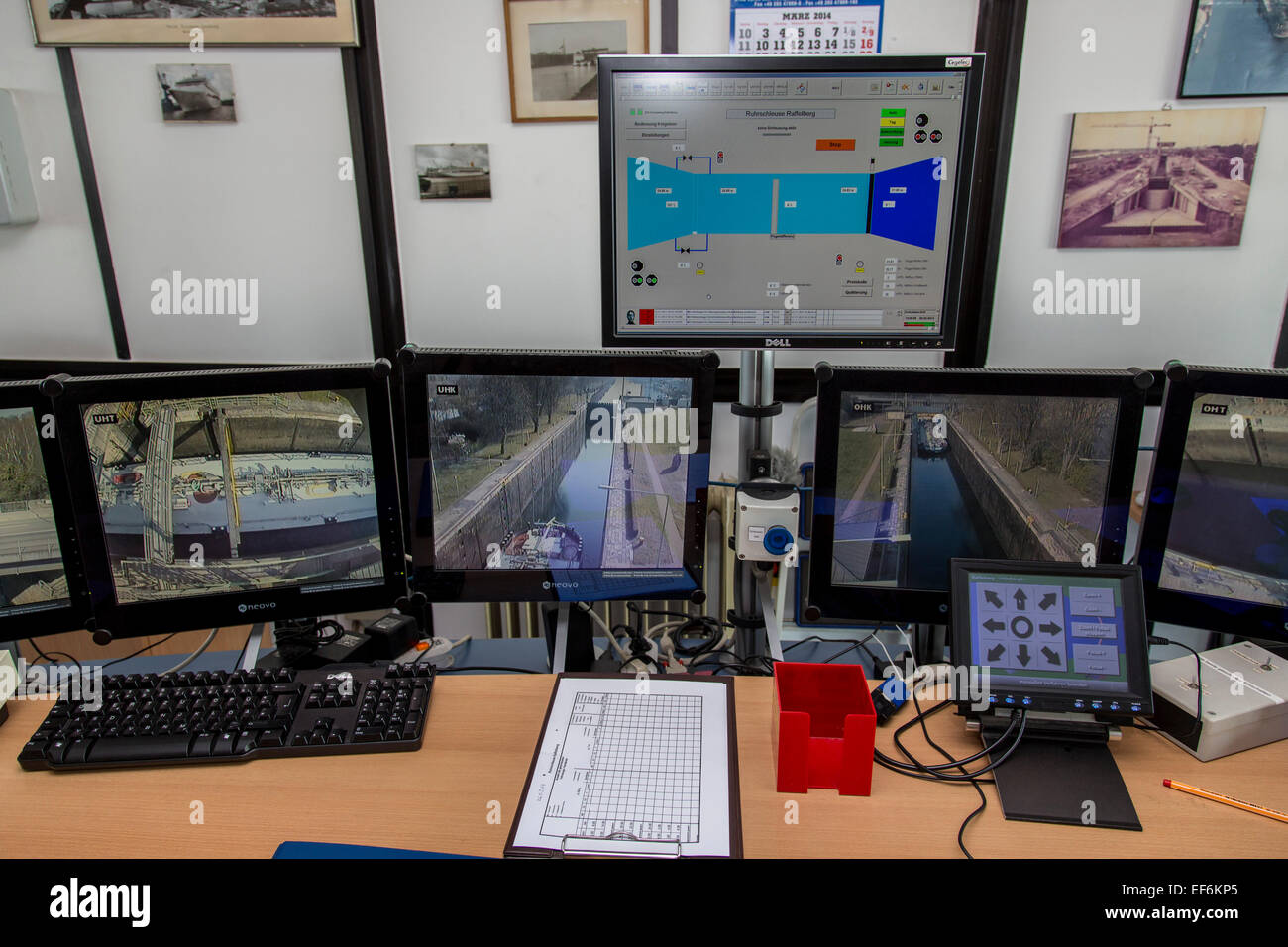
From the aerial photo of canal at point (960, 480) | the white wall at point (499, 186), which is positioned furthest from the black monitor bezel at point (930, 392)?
the white wall at point (499, 186)

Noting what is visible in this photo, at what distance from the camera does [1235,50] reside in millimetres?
1765

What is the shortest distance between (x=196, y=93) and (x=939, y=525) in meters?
2.13

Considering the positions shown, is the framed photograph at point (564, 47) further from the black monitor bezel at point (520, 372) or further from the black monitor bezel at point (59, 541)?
the black monitor bezel at point (59, 541)

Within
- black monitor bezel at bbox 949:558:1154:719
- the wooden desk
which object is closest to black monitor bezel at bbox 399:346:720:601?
the wooden desk

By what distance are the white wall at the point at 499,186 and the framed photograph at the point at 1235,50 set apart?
52cm

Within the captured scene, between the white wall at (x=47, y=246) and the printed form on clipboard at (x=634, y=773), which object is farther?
the white wall at (x=47, y=246)

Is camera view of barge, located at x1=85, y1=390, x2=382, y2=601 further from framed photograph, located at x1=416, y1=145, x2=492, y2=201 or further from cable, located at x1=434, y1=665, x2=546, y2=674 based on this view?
framed photograph, located at x1=416, y1=145, x2=492, y2=201

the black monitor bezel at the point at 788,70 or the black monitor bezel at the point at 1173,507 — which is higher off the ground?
the black monitor bezel at the point at 788,70

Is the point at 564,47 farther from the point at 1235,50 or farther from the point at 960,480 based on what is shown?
the point at 1235,50

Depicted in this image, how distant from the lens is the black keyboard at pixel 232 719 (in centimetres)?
109

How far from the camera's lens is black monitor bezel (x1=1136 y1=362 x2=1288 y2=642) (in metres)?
1.08

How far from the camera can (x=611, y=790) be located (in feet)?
3.32

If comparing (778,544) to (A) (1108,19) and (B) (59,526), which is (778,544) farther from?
(A) (1108,19)

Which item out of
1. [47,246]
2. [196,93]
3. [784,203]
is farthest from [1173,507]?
[47,246]
